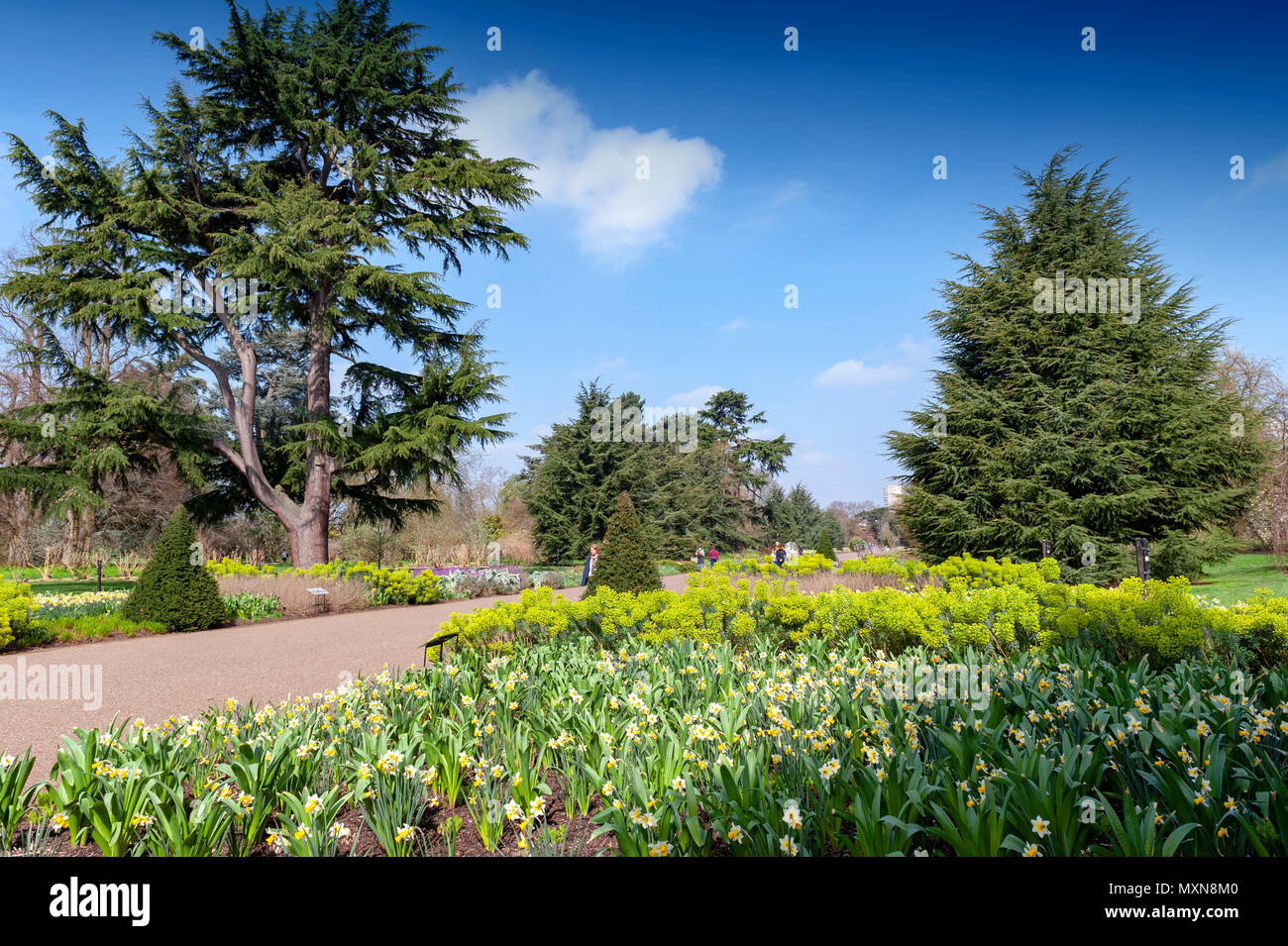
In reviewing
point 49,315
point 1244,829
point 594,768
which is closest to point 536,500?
point 49,315

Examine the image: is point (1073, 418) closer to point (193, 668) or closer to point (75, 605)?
point (193, 668)

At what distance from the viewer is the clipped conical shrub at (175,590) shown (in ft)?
29.7

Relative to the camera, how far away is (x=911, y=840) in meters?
2.06

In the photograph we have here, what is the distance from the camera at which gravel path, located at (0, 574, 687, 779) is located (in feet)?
16.1

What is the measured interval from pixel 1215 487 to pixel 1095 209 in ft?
21.2

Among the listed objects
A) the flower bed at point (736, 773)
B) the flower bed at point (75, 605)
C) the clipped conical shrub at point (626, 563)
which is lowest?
the flower bed at point (75, 605)

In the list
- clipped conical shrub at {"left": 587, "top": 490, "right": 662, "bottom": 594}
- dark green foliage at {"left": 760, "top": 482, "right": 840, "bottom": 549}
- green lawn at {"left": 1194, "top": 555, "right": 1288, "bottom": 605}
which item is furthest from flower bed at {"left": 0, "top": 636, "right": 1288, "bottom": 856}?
dark green foliage at {"left": 760, "top": 482, "right": 840, "bottom": 549}

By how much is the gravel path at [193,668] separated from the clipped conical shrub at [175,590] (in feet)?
1.26

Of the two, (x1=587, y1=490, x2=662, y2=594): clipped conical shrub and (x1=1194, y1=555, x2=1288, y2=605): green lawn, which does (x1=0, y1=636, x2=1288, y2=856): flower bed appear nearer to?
(x1=587, y1=490, x2=662, y2=594): clipped conical shrub

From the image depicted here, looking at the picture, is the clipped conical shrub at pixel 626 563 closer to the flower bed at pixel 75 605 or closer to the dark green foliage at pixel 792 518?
the flower bed at pixel 75 605

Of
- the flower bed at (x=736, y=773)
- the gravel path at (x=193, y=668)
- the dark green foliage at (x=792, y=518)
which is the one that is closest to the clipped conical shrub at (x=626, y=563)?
the gravel path at (x=193, y=668)

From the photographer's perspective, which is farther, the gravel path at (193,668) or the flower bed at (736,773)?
the gravel path at (193,668)

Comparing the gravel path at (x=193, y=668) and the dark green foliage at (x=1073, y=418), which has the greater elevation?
the dark green foliage at (x=1073, y=418)

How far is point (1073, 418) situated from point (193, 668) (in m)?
14.5
